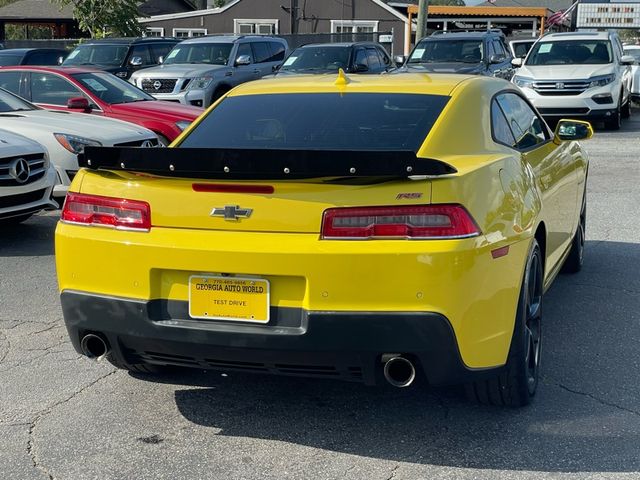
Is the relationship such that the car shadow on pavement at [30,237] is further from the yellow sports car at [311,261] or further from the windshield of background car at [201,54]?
the windshield of background car at [201,54]

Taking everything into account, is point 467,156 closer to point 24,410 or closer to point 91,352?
point 91,352

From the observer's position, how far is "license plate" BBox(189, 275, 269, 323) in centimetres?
398

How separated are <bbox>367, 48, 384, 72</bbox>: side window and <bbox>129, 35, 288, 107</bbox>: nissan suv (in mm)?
2134

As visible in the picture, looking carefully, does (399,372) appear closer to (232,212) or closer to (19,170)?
(232,212)

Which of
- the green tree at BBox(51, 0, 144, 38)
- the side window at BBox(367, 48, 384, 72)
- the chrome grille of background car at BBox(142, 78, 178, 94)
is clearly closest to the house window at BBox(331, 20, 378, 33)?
the green tree at BBox(51, 0, 144, 38)

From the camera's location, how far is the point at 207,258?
400cm

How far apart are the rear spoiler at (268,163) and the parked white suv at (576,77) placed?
49.3 ft

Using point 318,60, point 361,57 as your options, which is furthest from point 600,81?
point 318,60

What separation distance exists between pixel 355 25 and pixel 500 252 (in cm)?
4519

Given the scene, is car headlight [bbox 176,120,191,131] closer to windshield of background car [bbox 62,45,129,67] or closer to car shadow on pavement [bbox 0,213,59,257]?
car shadow on pavement [bbox 0,213,59,257]

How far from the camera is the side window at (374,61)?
71.6ft

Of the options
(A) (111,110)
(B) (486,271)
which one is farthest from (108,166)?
(A) (111,110)

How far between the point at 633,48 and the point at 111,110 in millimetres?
21296

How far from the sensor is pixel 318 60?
20688 mm
